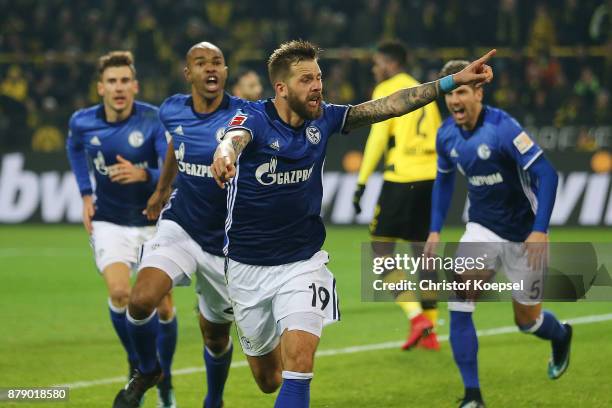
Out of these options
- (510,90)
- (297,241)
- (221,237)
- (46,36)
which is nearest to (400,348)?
(221,237)

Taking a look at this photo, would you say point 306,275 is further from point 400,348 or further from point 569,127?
point 569,127

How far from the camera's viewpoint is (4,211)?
63.1 feet

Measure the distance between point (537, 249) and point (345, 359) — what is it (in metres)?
2.57

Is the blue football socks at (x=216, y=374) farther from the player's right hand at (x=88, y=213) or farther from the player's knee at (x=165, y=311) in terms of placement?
the player's right hand at (x=88, y=213)

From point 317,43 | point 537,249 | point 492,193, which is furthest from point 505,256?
point 317,43

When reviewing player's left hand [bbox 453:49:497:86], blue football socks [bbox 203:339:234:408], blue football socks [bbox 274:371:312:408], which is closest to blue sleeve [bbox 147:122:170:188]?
blue football socks [bbox 203:339:234:408]

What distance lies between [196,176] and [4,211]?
43.2ft

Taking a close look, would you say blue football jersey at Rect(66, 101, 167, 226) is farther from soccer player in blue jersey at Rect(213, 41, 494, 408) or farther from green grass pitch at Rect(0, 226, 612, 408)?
soccer player in blue jersey at Rect(213, 41, 494, 408)

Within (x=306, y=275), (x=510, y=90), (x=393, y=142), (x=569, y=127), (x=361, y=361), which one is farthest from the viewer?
(x=510, y=90)

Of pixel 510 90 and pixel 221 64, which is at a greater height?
pixel 221 64

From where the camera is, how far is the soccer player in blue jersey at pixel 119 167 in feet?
26.3

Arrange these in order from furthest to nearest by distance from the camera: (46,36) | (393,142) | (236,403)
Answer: (46,36)
(393,142)
(236,403)

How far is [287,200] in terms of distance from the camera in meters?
5.89

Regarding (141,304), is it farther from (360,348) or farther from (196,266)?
(360,348)
